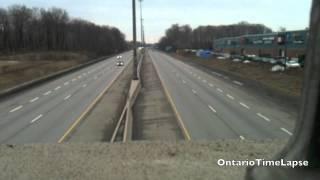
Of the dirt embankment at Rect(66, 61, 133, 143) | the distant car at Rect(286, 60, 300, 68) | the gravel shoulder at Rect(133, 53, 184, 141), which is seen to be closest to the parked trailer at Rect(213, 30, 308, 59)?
the distant car at Rect(286, 60, 300, 68)

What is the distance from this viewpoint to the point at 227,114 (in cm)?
3300

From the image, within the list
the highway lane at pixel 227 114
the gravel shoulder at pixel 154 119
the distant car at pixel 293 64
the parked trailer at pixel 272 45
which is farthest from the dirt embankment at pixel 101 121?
the distant car at pixel 293 64

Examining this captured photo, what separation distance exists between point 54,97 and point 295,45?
43.7 meters

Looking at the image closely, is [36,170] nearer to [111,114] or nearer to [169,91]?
[111,114]

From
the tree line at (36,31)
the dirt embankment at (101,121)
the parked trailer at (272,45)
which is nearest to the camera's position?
the dirt embankment at (101,121)

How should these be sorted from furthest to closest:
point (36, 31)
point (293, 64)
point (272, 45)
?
point (36, 31) → point (272, 45) → point (293, 64)

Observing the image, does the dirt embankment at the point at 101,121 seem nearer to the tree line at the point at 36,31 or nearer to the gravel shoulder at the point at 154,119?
the gravel shoulder at the point at 154,119

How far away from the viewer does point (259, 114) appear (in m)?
32.9

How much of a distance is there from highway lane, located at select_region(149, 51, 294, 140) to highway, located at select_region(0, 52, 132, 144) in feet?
21.8

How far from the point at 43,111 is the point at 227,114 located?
12.5 meters

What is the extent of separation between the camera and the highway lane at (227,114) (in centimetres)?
2591

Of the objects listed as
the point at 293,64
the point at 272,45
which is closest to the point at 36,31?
the point at 272,45

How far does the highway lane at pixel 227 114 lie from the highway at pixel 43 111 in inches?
262

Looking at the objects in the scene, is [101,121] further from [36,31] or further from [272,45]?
[36,31]
